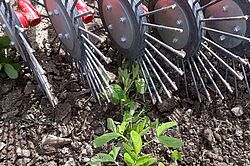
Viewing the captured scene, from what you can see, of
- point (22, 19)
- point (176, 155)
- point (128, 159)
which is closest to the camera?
point (128, 159)

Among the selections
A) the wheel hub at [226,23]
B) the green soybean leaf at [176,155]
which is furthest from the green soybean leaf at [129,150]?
the wheel hub at [226,23]

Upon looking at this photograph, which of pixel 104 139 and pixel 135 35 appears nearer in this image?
pixel 104 139

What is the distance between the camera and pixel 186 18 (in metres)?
1.57

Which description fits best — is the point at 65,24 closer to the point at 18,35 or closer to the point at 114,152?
the point at 18,35

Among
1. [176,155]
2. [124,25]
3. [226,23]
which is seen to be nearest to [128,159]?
[176,155]

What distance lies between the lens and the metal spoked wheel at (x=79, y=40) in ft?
5.05

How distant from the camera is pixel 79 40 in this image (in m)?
1.57

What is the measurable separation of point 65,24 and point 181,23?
0.33m

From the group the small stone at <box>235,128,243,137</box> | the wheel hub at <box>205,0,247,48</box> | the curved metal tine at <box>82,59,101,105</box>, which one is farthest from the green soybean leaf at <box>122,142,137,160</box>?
the wheel hub at <box>205,0,247,48</box>

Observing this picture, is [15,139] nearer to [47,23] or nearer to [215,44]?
[47,23]

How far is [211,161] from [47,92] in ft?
1.66

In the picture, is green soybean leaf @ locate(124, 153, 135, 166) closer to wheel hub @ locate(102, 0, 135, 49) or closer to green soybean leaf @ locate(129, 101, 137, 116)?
green soybean leaf @ locate(129, 101, 137, 116)

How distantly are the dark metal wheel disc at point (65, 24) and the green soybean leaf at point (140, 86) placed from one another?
0.19 m

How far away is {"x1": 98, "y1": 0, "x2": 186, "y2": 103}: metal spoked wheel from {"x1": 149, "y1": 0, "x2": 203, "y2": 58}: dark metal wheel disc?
0.03 m
